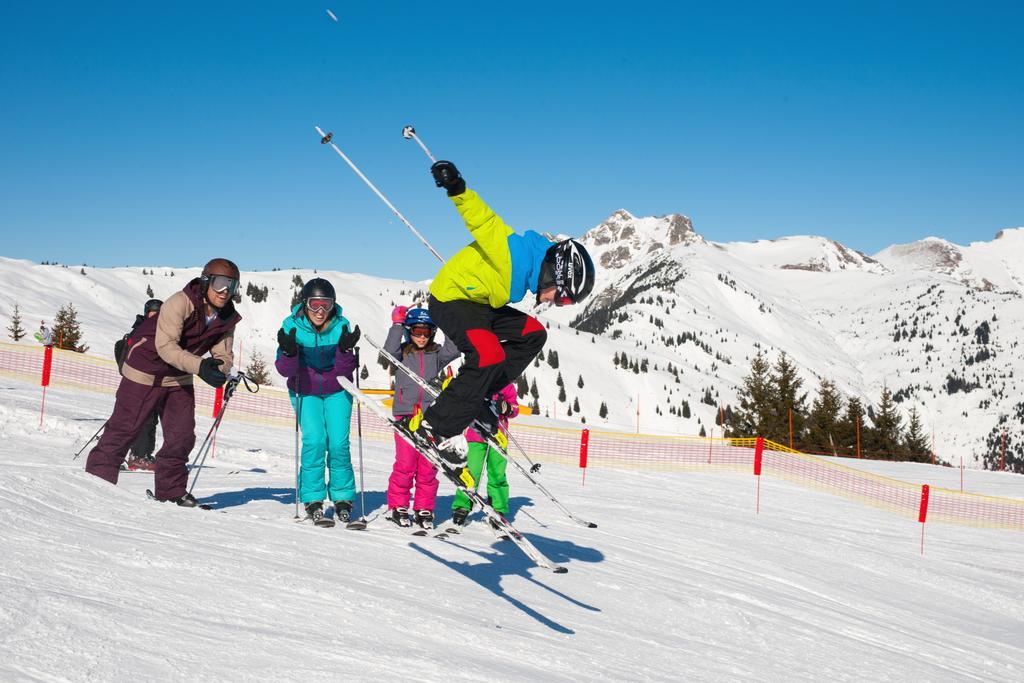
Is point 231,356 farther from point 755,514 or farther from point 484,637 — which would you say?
point 755,514

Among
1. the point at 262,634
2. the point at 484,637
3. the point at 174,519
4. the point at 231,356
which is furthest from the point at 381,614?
the point at 231,356

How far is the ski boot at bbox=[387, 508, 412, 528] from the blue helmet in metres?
1.75

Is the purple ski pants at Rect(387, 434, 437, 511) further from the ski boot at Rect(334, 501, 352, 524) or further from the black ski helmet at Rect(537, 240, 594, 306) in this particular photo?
A: the black ski helmet at Rect(537, 240, 594, 306)

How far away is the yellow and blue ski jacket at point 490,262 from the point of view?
15.9ft

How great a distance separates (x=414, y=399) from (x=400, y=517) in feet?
3.64

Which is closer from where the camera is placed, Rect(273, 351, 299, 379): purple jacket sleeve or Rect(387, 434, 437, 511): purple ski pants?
Rect(273, 351, 299, 379): purple jacket sleeve

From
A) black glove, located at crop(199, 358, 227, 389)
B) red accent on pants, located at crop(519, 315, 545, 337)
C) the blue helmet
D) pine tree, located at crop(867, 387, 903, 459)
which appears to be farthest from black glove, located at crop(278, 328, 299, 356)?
pine tree, located at crop(867, 387, 903, 459)

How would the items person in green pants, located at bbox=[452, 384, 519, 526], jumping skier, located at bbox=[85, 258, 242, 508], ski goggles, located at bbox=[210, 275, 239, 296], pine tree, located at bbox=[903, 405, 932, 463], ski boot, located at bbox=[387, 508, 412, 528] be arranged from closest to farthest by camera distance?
jumping skier, located at bbox=[85, 258, 242, 508]
ski goggles, located at bbox=[210, 275, 239, 296]
ski boot, located at bbox=[387, 508, 412, 528]
person in green pants, located at bbox=[452, 384, 519, 526]
pine tree, located at bbox=[903, 405, 932, 463]

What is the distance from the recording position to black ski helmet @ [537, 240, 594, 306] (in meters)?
4.93

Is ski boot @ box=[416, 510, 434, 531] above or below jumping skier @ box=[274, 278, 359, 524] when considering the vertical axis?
below

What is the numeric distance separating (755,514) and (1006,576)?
3.83 m

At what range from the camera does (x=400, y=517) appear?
7191 mm

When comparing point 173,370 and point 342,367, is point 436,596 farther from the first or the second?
point 173,370

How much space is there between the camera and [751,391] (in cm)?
5481
